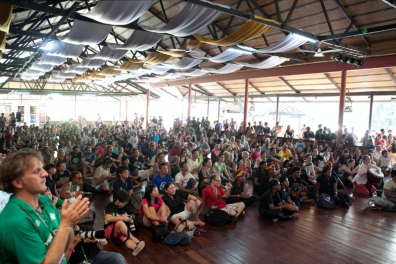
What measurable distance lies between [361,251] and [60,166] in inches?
192

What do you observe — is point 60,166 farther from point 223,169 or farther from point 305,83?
point 305,83

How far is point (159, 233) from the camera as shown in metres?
3.63

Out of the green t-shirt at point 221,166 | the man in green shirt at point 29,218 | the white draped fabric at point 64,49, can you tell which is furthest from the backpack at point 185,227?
the white draped fabric at point 64,49

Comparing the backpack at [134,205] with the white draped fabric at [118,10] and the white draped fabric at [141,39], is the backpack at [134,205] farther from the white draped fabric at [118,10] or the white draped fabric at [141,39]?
the white draped fabric at [141,39]

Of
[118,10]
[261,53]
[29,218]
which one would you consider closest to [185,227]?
[29,218]

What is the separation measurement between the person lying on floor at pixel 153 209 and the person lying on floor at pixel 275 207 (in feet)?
5.45

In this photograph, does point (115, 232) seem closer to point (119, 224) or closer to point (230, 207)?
point (119, 224)

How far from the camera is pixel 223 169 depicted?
617 centimetres

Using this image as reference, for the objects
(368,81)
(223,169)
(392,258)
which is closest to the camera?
(392,258)

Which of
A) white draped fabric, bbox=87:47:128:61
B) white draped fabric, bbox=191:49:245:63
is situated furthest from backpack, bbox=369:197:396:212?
white draped fabric, bbox=87:47:128:61

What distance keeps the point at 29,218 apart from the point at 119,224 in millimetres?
2499

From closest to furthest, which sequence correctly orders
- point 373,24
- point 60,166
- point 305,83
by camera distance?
1. point 60,166
2. point 373,24
3. point 305,83

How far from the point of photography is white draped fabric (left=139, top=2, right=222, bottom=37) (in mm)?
4844

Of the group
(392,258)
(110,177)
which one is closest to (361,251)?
(392,258)
